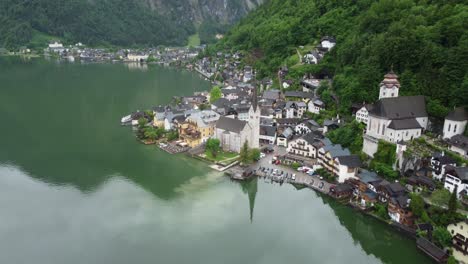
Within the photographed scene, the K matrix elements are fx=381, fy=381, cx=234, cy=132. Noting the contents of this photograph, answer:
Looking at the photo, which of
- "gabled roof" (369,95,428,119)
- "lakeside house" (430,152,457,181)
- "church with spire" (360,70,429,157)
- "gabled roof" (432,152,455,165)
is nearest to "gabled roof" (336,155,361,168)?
"church with spire" (360,70,429,157)

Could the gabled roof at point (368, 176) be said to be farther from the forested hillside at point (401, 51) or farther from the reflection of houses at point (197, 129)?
the reflection of houses at point (197, 129)

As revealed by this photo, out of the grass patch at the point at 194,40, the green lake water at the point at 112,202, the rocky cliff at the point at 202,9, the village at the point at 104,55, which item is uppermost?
the rocky cliff at the point at 202,9

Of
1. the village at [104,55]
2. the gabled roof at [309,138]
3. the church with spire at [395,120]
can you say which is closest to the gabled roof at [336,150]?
the church with spire at [395,120]

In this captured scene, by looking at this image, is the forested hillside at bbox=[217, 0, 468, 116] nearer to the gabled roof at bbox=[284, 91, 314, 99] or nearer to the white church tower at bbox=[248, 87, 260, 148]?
the gabled roof at bbox=[284, 91, 314, 99]

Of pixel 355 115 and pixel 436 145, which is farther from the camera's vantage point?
pixel 355 115

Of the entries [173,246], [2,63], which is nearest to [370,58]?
[173,246]

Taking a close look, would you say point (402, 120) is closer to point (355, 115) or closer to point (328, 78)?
point (355, 115)

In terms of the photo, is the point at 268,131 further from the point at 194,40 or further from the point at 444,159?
the point at 194,40

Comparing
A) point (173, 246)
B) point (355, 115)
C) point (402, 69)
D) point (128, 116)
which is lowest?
point (173, 246)
